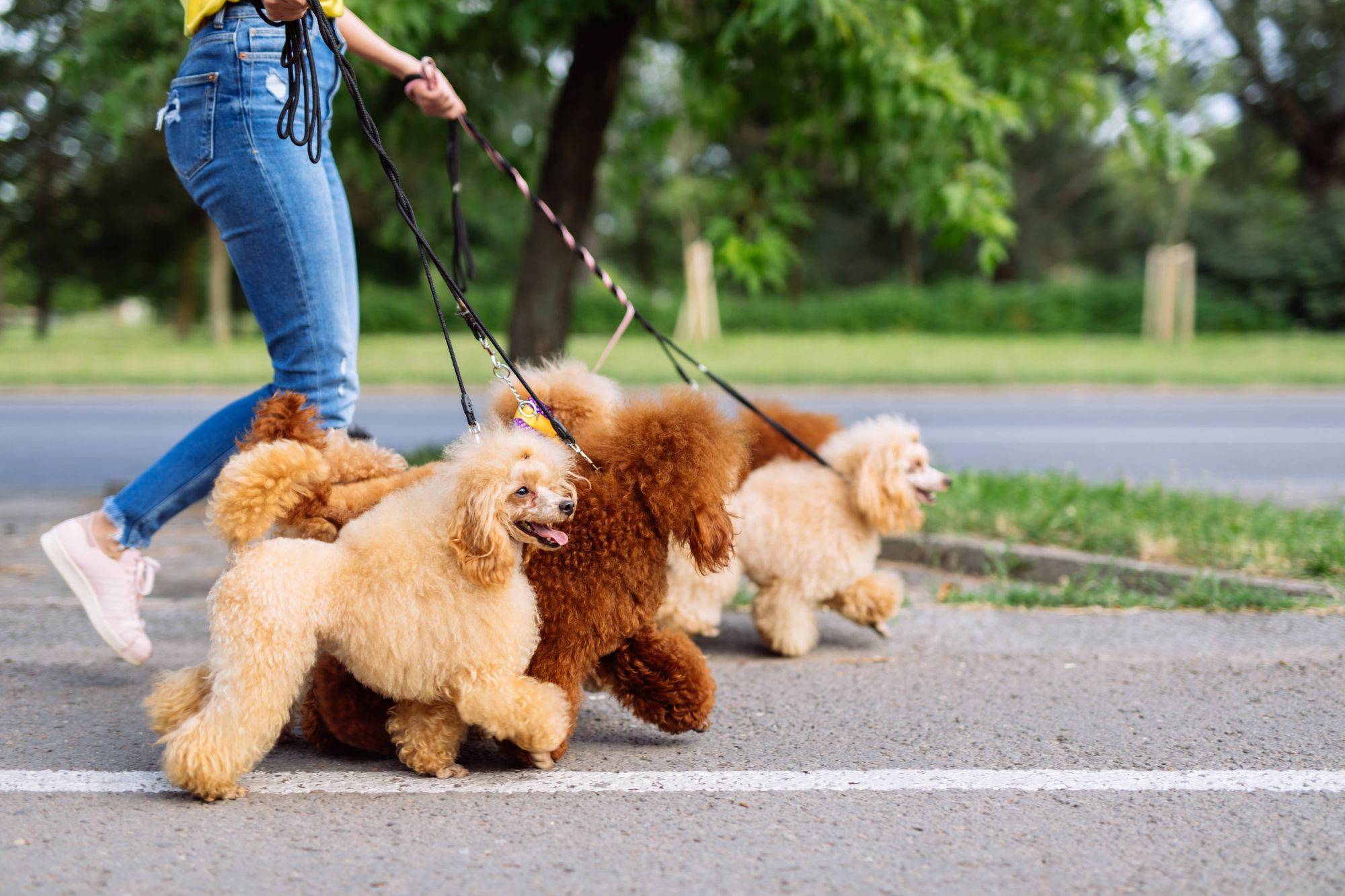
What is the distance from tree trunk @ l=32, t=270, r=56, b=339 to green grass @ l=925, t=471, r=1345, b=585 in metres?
28.7

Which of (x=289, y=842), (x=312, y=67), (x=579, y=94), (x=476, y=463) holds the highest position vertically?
(x=579, y=94)

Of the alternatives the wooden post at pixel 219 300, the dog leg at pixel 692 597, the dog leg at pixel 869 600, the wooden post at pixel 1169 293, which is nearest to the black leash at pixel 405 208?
the dog leg at pixel 692 597

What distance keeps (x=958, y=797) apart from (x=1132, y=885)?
1.65 feet

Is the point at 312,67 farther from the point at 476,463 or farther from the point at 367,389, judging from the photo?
the point at 367,389

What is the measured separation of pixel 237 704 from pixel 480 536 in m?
0.64

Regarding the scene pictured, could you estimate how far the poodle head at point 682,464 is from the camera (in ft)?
9.13

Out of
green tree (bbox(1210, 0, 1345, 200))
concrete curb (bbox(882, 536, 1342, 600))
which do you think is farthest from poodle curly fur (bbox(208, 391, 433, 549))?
green tree (bbox(1210, 0, 1345, 200))

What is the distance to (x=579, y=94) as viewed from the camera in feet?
23.7

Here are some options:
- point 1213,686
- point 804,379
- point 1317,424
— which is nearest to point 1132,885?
point 1213,686

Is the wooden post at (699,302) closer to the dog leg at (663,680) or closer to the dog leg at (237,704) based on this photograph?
the dog leg at (663,680)

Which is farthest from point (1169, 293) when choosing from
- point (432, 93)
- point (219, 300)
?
point (432, 93)

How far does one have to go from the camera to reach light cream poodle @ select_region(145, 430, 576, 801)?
252 centimetres

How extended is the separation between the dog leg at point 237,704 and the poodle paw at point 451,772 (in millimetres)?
412

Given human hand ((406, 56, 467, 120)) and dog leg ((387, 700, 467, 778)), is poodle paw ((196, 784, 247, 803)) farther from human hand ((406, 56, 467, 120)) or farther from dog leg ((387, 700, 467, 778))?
human hand ((406, 56, 467, 120))
